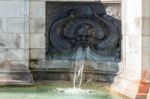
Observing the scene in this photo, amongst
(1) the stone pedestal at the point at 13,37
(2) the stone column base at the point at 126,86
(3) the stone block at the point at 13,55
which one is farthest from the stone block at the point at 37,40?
(2) the stone column base at the point at 126,86

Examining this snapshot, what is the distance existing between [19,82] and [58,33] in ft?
6.58

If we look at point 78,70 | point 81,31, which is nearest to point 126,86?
point 78,70

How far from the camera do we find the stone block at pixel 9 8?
1147 cm

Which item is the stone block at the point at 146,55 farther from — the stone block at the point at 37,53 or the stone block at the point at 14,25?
the stone block at the point at 14,25

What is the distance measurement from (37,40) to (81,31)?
1.34 m

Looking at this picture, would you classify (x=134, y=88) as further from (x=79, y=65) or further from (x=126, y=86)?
(x=79, y=65)

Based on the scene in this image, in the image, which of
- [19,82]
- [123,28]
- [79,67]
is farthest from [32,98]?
[123,28]

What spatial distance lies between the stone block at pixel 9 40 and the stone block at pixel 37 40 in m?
0.41

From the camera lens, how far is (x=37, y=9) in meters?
11.8

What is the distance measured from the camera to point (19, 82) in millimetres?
11219

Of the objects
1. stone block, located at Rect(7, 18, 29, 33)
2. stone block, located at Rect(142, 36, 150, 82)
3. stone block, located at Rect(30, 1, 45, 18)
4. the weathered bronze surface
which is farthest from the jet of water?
stone block, located at Rect(142, 36, 150, 82)

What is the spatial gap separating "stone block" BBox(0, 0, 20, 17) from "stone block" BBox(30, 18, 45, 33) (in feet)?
1.69

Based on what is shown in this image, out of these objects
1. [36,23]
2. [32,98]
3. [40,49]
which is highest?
[36,23]

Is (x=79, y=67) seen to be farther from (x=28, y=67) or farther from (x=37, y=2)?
(x=37, y=2)
